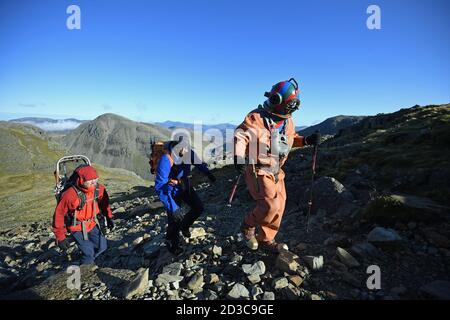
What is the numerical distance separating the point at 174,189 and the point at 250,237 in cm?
228

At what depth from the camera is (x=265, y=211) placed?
22.0ft

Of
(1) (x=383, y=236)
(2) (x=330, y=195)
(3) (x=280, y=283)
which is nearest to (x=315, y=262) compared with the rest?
(3) (x=280, y=283)

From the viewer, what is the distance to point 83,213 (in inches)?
324

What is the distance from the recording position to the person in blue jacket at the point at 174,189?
719 cm

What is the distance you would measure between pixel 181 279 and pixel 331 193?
20.8 ft

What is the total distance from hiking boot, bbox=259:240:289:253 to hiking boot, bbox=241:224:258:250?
17 centimetres

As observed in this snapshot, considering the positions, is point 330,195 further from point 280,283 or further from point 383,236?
point 280,283

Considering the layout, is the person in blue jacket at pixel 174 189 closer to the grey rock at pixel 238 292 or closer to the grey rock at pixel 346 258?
the grey rock at pixel 238 292

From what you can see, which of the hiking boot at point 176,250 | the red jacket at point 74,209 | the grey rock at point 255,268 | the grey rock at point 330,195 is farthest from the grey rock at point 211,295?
the grey rock at point 330,195

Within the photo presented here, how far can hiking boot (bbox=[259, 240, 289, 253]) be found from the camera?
6.94 meters

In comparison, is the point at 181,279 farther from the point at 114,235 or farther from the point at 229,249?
the point at 114,235

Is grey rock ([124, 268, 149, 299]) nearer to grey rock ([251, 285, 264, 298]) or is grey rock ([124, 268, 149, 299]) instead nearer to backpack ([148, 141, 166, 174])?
grey rock ([251, 285, 264, 298])
